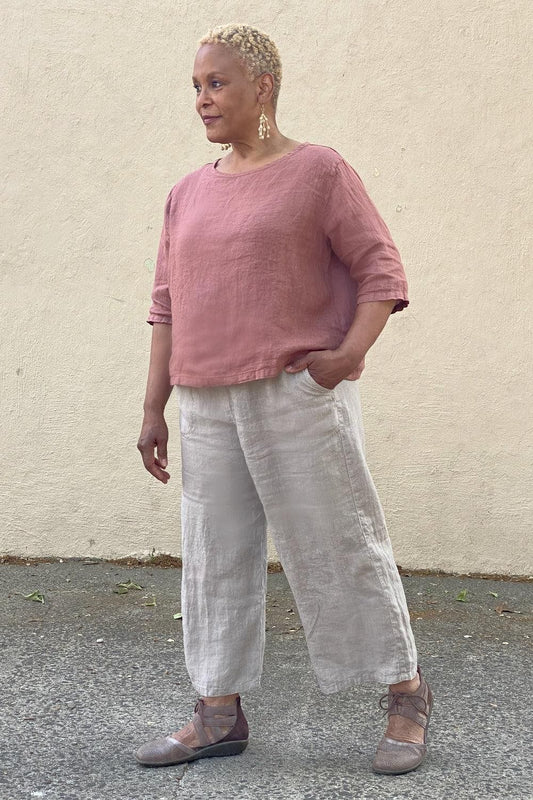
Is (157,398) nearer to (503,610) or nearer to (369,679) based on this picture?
(369,679)

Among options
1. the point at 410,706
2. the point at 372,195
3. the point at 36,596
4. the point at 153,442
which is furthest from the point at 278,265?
the point at 36,596

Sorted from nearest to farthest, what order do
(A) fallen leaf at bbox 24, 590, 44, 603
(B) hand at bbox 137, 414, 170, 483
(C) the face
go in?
1. (C) the face
2. (B) hand at bbox 137, 414, 170, 483
3. (A) fallen leaf at bbox 24, 590, 44, 603

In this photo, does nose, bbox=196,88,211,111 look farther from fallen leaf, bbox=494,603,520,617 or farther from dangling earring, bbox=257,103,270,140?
fallen leaf, bbox=494,603,520,617

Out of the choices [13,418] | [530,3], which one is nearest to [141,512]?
[13,418]

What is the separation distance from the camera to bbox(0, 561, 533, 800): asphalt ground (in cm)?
262

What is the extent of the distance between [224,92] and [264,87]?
0.12 metres

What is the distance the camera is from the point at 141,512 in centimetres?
464

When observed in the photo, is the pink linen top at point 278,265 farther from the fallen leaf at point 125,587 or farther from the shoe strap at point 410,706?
the fallen leaf at point 125,587

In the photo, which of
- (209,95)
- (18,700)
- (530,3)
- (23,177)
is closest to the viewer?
(209,95)

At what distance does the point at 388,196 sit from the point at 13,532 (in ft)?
7.54

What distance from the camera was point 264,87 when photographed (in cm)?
260

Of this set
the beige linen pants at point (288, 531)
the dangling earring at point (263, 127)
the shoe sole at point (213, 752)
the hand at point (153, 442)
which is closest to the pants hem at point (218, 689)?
the beige linen pants at point (288, 531)

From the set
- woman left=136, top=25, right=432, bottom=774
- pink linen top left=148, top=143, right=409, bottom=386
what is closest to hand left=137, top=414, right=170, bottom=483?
woman left=136, top=25, right=432, bottom=774

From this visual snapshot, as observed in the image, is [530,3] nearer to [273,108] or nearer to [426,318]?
[426,318]
